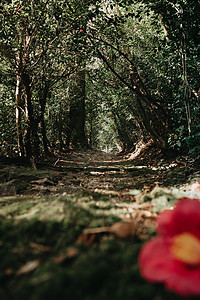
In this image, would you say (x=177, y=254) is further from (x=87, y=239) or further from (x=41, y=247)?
(x=41, y=247)

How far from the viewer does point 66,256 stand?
970 mm

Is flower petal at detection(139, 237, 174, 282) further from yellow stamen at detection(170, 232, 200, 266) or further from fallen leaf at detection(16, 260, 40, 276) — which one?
fallen leaf at detection(16, 260, 40, 276)

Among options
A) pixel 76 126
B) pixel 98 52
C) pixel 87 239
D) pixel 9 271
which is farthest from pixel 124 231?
pixel 76 126

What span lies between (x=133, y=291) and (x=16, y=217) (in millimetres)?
1143

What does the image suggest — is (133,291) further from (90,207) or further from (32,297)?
(90,207)

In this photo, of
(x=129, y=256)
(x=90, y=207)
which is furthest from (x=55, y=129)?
(x=129, y=256)

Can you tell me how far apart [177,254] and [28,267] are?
2.31 feet

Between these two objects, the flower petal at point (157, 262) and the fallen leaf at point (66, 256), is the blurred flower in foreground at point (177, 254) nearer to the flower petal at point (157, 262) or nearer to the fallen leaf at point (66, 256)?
the flower petal at point (157, 262)

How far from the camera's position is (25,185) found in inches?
151

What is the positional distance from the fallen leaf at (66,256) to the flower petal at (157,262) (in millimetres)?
352

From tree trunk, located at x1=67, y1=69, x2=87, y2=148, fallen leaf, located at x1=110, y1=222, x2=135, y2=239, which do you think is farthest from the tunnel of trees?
tree trunk, located at x1=67, y1=69, x2=87, y2=148

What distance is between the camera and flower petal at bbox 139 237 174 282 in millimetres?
767

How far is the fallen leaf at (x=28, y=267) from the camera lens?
896mm

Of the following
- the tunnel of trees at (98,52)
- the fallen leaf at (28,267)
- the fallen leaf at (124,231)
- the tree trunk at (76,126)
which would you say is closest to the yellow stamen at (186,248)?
the fallen leaf at (124,231)
